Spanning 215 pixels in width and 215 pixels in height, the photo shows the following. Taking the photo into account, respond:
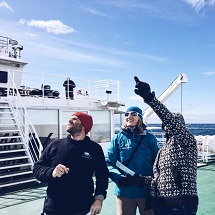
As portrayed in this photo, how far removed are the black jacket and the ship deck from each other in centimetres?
324

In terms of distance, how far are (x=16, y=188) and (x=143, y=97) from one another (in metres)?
6.51

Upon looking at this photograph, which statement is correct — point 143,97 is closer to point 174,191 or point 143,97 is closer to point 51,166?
point 174,191

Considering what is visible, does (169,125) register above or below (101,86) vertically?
below

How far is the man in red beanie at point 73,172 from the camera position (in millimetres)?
2541

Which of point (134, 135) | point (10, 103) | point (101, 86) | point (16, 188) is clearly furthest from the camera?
point (101, 86)

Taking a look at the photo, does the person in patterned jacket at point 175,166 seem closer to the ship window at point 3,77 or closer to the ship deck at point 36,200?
the ship deck at point 36,200

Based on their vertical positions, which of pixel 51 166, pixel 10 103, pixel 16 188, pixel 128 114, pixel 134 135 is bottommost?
pixel 16 188

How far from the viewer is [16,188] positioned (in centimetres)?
766

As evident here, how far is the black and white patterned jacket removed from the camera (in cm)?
252

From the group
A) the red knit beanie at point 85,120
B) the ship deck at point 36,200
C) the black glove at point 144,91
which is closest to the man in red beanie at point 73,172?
the red knit beanie at point 85,120

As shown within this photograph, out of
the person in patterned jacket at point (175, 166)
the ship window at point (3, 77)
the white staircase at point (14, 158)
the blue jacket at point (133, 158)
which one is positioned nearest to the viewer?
the person in patterned jacket at point (175, 166)

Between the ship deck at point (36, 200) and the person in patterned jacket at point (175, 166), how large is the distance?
10.9ft

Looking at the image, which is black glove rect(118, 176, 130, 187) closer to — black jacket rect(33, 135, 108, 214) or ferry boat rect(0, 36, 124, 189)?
black jacket rect(33, 135, 108, 214)

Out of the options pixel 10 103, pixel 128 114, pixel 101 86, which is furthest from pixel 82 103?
pixel 128 114
